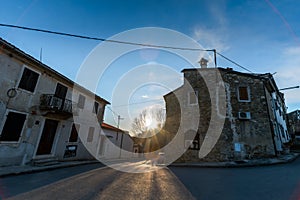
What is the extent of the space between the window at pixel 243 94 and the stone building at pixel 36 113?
1371 cm

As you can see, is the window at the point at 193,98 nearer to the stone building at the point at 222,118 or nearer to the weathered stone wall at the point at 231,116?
the stone building at the point at 222,118

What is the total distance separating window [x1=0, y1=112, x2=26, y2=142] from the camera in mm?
8023

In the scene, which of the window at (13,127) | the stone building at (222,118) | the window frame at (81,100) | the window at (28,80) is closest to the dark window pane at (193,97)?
the stone building at (222,118)

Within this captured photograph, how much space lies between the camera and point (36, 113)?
9570mm

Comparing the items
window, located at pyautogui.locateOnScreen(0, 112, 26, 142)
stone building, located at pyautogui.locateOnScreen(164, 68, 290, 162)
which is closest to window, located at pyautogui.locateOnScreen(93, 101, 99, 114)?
window, located at pyautogui.locateOnScreen(0, 112, 26, 142)

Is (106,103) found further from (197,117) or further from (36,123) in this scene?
(197,117)

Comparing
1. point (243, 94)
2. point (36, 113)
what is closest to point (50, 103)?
point (36, 113)

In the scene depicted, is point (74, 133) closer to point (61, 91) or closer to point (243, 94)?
point (61, 91)

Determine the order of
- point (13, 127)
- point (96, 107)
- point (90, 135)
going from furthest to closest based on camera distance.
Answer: point (96, 107) → point (90, 135) → point (13, 127)

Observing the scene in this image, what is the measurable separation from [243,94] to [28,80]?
15.9 meters

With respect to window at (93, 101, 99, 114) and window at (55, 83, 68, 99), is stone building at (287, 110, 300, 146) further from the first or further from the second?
window at (55, 83, 68, 99)

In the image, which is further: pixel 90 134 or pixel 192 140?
pixel 90 134

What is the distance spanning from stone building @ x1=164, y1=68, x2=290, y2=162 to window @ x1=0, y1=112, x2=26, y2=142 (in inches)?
420

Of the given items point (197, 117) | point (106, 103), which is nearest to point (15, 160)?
Result: point (106, 103)
